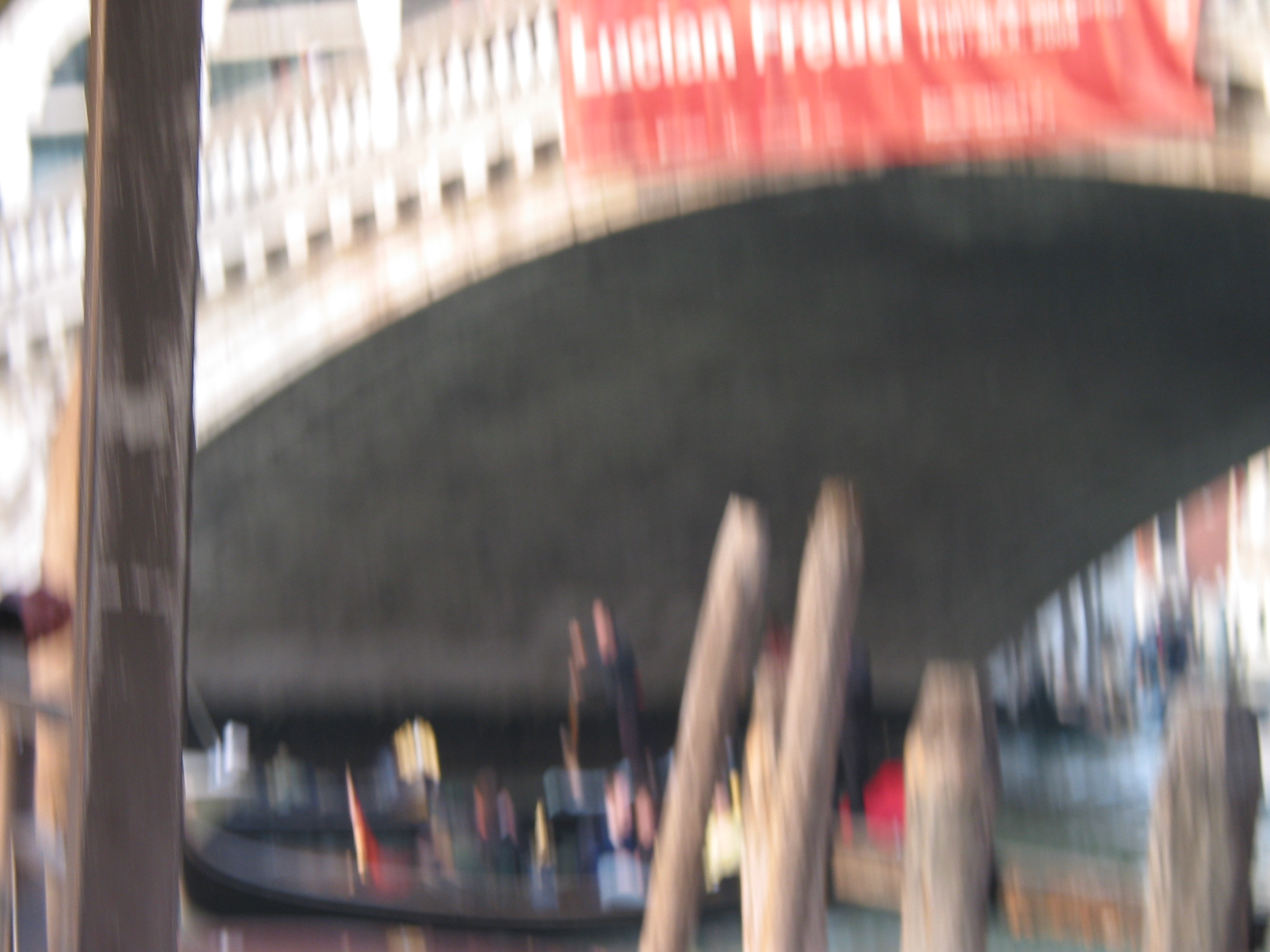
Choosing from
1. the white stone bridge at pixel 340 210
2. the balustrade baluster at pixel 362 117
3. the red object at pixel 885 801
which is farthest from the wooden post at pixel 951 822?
the balustrade baluster at pixel 362 117

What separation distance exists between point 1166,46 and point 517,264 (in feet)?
4.21

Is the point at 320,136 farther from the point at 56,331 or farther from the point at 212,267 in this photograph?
the point at 56,331

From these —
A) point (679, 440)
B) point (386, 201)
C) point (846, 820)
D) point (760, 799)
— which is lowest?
point (846, 820)

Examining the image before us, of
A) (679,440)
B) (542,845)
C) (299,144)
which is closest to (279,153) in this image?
(299,144)

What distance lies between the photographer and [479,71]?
2.60m

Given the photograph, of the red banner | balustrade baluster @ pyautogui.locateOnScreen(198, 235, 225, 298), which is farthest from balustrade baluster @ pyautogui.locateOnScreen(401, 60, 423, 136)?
balustrade baluster @ pyautogui.locateOnScreen(198, 235, 225, 298)

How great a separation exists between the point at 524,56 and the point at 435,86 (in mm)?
223

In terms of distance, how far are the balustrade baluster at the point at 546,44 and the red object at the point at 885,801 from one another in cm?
153

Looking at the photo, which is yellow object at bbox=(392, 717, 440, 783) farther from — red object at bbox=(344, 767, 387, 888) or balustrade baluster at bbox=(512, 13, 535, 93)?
balustrade baluster at bbox=(512, 13, 535, 93)

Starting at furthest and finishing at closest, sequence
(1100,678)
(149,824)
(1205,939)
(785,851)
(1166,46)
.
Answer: (1100,678) < (1166,46) < (785,851) < (1205,939) < (149,824)

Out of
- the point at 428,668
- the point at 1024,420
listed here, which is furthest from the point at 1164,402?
the point at 428,668

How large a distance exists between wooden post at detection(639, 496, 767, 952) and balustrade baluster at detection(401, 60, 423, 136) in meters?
1.52

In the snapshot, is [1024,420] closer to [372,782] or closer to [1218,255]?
[1218,255]

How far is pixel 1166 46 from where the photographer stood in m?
2.09
